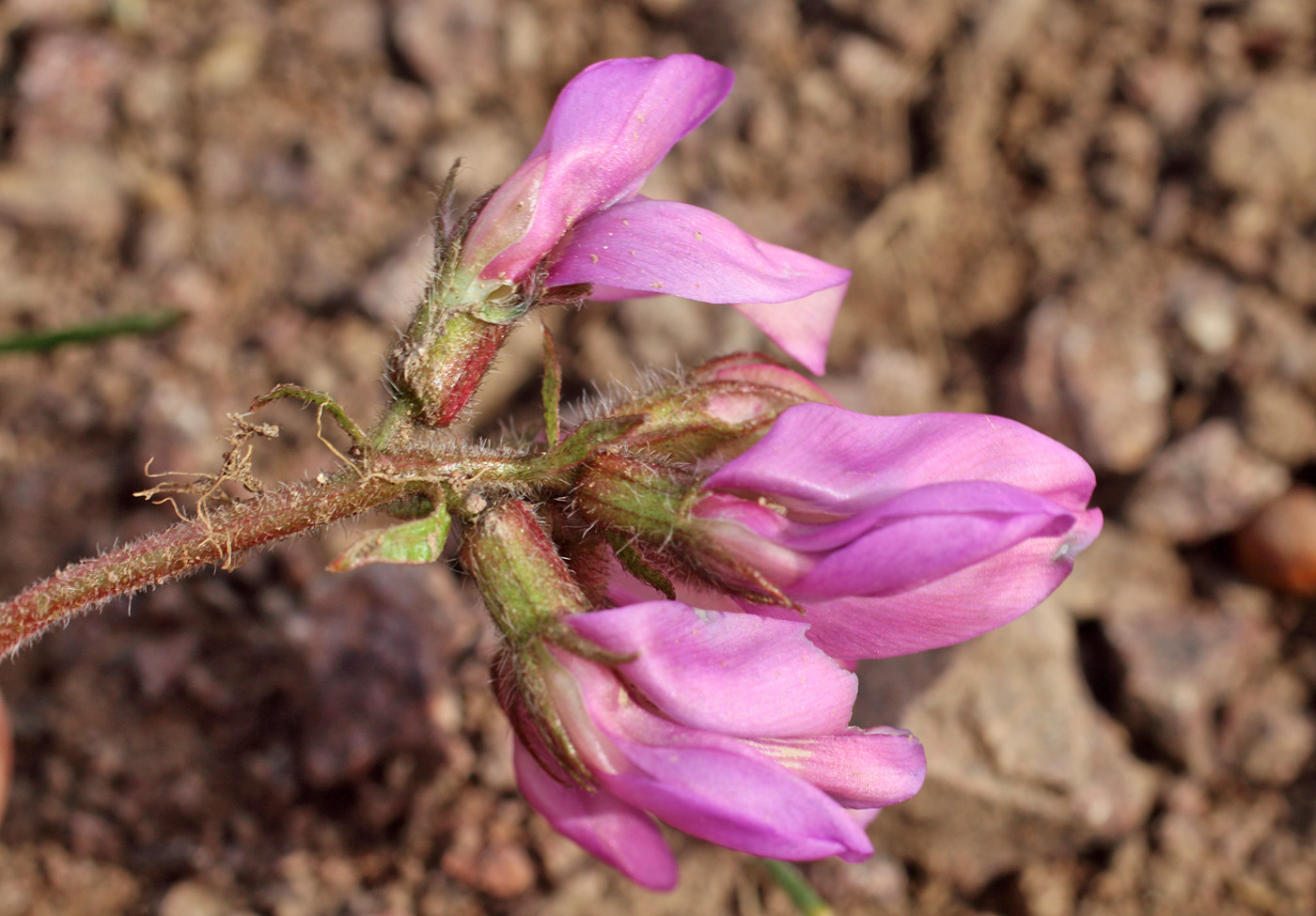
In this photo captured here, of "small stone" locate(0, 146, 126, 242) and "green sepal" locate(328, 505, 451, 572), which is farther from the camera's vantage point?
"small stone" locate(0, 146, 126, 242)

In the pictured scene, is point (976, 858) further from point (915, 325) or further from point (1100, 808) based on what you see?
point (915, 325)

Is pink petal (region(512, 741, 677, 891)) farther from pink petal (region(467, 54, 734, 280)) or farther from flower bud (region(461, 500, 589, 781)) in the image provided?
pink petal (region(467, 54, 734, 280))

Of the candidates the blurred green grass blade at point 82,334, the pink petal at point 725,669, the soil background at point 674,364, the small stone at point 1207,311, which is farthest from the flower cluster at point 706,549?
the small stone at point 1207,311

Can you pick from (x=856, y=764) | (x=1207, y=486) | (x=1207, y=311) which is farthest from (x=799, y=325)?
(x=1207, y=311)

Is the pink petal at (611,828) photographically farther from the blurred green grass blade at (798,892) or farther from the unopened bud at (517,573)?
the blurred green grass blade at (798,892)

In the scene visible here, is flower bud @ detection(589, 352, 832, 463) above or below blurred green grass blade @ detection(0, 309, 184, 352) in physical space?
below

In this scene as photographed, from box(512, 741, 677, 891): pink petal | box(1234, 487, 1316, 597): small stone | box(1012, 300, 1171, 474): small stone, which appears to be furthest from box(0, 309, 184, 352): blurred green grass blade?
box(1234, 487, 1316, 597): small stone

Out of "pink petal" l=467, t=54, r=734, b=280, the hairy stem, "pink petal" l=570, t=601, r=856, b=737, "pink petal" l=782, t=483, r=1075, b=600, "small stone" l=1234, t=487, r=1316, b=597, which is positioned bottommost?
"small stone" l=1234, t=487, r=1316, b=597

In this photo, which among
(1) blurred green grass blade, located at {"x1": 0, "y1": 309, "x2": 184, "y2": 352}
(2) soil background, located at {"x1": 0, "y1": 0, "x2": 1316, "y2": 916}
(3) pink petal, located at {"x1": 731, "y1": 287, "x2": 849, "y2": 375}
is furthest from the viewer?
(2) soil background, located at {"x1": 0, "y1": 0, "x2": 1316, "y2": 916}
